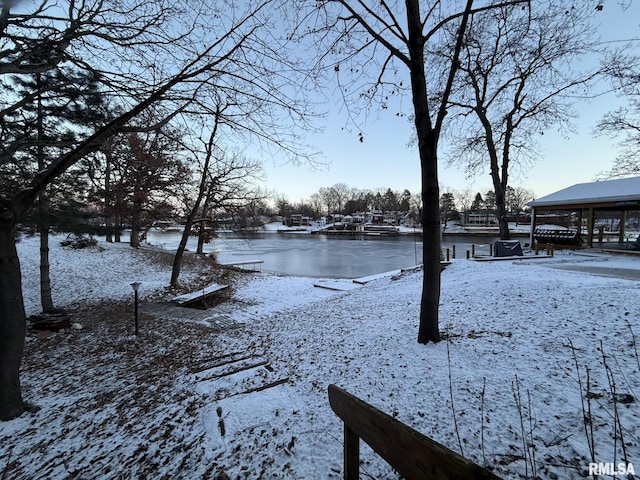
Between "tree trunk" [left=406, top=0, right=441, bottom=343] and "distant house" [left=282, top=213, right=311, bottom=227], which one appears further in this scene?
"distant house" [left=282, top=213, right=311, bottom=227]

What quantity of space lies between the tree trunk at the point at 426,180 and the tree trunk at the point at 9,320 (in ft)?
16.6

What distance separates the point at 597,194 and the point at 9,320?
20445mm

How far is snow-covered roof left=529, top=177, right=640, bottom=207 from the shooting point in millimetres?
12195

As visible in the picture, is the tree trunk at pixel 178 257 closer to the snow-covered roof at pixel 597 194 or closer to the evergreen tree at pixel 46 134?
the evergreen tree at pixel 46 134

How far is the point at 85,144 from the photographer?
323 cm

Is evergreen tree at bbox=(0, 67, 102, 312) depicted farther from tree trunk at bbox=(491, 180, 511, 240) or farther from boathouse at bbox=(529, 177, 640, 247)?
boathouse at bbox=(529, 177, 640, 247)

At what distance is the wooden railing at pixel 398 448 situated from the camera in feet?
2.85

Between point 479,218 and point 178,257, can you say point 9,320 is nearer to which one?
point 178,257

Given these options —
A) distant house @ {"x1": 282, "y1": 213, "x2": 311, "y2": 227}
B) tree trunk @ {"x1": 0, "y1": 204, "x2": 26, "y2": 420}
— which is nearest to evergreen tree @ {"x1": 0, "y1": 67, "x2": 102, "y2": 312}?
tree trunk @ {"x1": 0, "y1": 204, "x2": 26, "y2": 420}

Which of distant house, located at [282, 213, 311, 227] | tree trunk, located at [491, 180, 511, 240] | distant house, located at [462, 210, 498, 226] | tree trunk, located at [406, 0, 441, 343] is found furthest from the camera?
distant house, located at [282, 213, 311, 227]

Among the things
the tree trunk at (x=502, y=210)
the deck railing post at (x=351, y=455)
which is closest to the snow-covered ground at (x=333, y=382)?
the deck railing post at (x=351, y=455)

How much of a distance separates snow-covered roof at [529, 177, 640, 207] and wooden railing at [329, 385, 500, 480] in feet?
55.7

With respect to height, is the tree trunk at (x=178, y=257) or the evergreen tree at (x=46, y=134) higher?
the evergreen tree at (x=46, y=134)

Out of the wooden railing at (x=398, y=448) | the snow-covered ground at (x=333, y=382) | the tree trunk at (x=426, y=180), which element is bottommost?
the snow-covered ground at (x=333, y=382)
